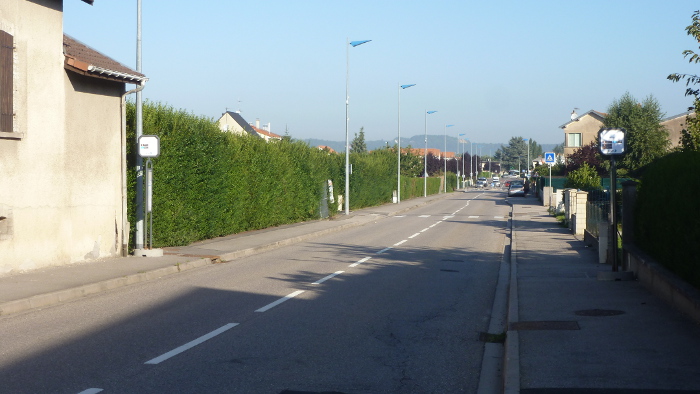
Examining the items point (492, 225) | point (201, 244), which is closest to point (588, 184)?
point (492, 225)

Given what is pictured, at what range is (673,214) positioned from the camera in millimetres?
9250

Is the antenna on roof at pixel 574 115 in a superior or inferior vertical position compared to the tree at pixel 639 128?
superior

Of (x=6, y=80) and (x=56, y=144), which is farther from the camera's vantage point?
(x=56, y=144)

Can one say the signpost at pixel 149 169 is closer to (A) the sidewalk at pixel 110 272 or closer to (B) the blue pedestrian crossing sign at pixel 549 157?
(A) the sidewalk at pixel 110 272

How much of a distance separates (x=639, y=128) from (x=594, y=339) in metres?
45.9

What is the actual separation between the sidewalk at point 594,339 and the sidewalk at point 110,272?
6.62 metres

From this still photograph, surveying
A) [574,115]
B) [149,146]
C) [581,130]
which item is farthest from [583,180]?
[574,115]

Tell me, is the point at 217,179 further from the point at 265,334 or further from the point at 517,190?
the point at 517,190

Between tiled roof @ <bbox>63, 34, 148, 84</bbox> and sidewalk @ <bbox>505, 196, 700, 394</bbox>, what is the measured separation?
29.1 feet

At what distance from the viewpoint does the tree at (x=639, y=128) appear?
47.6m

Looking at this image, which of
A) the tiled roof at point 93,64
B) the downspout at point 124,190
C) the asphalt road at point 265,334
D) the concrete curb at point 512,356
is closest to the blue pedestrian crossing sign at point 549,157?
the asphalt road at point 265,334

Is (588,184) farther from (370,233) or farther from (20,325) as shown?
(20,325)

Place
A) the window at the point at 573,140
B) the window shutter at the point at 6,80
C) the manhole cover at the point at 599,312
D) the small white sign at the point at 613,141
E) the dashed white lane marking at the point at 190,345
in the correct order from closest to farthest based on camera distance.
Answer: the dashed white lane marking at the point at 190,345
the manhole cover at the point at 599,312
the small white sign at the point at 613,141
the window shutter at the point at 6,80
the window at the point at 573,140

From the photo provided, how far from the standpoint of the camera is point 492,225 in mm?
31922
